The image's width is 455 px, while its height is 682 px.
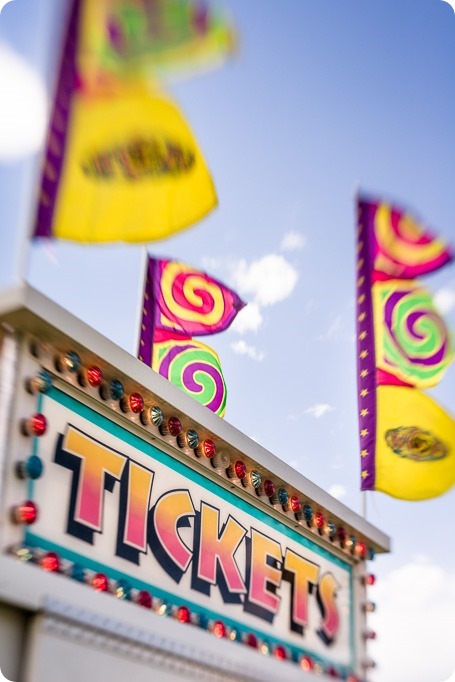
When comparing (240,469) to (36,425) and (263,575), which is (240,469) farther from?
(36,425)

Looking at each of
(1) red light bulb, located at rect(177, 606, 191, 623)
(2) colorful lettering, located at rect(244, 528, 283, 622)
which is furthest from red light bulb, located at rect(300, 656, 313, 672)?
(1) red light bulb, located at rect(177, 606, 191, 623)

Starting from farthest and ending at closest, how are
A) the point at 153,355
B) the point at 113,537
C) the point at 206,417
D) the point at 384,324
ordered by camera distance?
the point at 153,355
the point at 384,324
the point at 206,417
the point at 113,537

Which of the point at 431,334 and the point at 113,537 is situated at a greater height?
the point at 431,334

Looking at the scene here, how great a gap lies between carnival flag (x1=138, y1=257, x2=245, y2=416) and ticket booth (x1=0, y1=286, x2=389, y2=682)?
2754 mm

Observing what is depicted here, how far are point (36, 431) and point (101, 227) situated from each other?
1.30m

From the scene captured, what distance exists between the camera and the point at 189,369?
9.05 m

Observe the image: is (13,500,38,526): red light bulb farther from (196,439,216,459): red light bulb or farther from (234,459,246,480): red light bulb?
(234,459,246,480): red light bulb

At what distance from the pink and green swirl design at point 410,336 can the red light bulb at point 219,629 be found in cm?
343

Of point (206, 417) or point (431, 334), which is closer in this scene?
point (206, 417)

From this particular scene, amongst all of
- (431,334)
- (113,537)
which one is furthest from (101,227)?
(431,334)

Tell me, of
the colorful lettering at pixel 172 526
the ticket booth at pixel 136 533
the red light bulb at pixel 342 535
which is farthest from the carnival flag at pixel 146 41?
the red light bulb at pixel 342 535

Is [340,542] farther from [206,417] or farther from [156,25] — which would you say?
[156,25]

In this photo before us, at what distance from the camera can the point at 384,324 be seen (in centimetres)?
827

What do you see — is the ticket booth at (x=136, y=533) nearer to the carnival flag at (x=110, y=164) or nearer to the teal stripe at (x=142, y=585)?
the teal stripe at (x=142, y=585)
